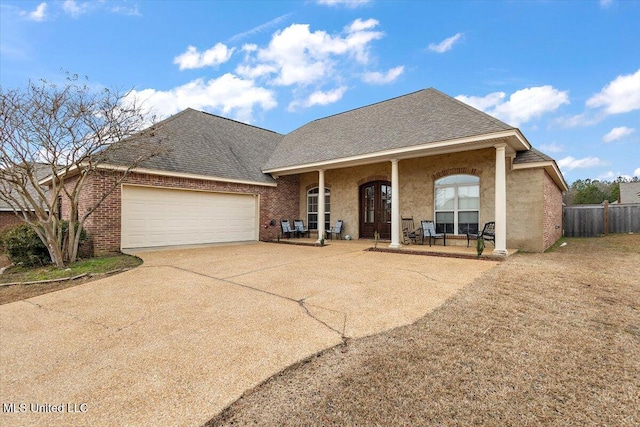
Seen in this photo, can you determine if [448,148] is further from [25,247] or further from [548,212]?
[25,247]

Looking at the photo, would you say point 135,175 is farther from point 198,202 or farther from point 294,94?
point 294,94

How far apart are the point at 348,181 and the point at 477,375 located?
10.6 meters

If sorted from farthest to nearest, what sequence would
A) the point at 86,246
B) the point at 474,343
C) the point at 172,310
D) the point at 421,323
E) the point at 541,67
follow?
the point at 541,67
the point at 86,246
the point at 172,310
the point at 421,323
the point at 474,343

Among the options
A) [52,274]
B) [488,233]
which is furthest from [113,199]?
[488,233]

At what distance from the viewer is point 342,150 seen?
10797mm

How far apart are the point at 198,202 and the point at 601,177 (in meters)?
61.3

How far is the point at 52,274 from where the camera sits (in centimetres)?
620

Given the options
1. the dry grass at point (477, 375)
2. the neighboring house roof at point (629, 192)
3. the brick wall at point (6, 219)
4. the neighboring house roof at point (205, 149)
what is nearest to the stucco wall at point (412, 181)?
the neighboring house roof at point (205, 149)

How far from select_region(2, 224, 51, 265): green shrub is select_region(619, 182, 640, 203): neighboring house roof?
120 ft

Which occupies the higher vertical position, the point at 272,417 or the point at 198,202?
the point at 198,202

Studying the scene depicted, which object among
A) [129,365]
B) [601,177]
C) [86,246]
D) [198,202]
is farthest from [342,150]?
[601,177]

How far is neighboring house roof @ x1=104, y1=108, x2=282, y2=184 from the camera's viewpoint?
30.7ft

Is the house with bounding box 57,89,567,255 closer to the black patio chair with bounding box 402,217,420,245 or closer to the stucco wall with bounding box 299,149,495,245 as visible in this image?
the stucco wall with bounding box 299,149,495,245

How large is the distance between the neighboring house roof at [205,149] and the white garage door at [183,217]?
85 cm
